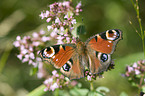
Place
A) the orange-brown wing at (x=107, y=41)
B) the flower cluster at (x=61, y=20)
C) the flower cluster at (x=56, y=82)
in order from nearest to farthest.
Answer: the orange-brown wing at (x=107, y=41) < the flower cluster at (x=61, y=20) < the flower cluster at (x=56, y=82)

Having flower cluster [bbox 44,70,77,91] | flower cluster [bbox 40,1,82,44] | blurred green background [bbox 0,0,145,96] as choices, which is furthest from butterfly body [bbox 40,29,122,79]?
blurred green background [bbox 0,0,145,96]

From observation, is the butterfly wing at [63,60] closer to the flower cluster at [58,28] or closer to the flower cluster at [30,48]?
the flower cluster at [58,28]

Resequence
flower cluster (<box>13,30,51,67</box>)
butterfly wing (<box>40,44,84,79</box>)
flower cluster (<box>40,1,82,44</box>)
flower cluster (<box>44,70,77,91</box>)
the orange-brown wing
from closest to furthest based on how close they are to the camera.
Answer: the orange-brown wing → butterfly wing (<box>40,44,84,79</box>) → flower cluster (<box>40,1,82,44</box>) → flower cluster (<box>44,70,77,91</box>) → flower cluster (<box>13,30,51,67</box>)

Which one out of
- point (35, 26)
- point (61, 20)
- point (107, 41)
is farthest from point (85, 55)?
point (35, 26)

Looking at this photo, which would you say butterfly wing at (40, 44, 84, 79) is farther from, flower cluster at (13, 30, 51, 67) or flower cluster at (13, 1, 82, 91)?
flower cluster at (13, 30, 51, 67)

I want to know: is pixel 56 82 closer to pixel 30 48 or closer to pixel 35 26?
pixel 30 48

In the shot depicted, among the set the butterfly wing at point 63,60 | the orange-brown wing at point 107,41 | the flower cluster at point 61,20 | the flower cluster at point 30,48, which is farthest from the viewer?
the flower cluster at point 30,48

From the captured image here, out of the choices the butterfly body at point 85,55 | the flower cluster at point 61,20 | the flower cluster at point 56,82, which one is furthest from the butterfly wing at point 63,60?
the flower cluster at point 56,82
